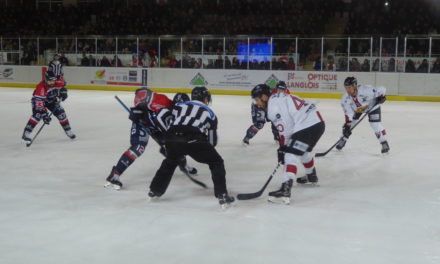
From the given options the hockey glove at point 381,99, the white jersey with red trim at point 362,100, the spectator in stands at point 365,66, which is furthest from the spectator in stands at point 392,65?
the hockey glove at point 381,99

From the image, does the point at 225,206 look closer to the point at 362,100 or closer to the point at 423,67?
the point at 362,100

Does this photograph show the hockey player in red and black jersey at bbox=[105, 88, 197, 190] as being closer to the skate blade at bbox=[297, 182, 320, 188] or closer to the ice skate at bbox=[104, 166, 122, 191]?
the ice skate at bbox=[104, 166, 122, 191]

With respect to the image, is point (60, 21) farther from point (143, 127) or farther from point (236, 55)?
point (143, 127)

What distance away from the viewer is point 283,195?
14.1ft

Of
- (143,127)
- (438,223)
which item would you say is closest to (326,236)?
(438,223)

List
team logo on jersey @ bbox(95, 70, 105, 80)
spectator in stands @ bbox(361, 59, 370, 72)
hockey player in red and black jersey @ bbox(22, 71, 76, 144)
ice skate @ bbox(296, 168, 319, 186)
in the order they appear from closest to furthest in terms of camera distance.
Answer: ice skate @ bbox(296, 168, 319, 186), hockey player in red and black jersey @ bbox(22, 71, 76, 144), spectator in stands @ bbox(361, 59, 370, 72), team logo on jersey @ bbox(95, 70, 105, 80)

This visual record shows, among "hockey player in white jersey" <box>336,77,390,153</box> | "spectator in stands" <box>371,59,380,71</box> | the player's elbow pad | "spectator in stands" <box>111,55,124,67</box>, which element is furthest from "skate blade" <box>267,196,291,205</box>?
"spectator in stands" <box>111,55,124,67</box>

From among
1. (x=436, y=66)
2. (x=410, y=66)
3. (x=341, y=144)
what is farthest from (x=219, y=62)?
(x=341, y=144)

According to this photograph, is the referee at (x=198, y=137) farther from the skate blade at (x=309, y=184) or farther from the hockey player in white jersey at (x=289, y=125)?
the skate blade at (x=309, y=184)

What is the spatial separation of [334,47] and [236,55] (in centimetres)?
289

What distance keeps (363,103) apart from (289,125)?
2.63 m

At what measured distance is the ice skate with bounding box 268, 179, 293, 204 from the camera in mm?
4293

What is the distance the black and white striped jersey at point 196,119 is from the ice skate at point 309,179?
1289 millimetres

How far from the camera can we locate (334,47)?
14.9 meters
